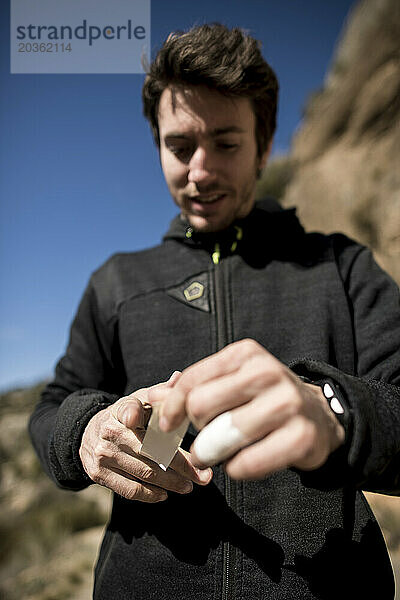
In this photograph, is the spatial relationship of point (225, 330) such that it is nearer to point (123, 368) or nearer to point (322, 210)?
point (123, 368)

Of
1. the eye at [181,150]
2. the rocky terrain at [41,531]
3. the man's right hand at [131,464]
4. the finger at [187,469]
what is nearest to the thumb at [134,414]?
the man's right hand at [131,464]

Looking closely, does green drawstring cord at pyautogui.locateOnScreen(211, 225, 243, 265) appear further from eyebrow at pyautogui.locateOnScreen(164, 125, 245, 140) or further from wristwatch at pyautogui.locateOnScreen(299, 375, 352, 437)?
wristwatch at pyautogui.locateOnScreen(299, 375, 352, 437)

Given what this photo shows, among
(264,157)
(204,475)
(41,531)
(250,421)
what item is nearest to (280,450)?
(250,421)

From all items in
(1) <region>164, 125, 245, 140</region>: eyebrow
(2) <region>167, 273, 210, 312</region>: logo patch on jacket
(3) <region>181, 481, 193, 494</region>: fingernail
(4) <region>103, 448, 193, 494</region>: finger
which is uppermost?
(1) <region>164, 125, 245, 140</region>: eyebrow

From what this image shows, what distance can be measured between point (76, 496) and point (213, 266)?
6853 mm

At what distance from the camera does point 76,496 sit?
23.9ft

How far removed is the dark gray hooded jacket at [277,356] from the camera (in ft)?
3.78

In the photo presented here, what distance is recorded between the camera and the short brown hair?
5.10 feet

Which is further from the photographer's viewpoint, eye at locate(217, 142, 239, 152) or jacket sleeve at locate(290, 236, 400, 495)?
eye at locate(217, 142, 239, 152)

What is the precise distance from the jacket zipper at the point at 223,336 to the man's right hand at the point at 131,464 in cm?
25

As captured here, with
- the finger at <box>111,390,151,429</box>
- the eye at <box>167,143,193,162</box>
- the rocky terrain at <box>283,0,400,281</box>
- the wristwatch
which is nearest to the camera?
the wristwatch

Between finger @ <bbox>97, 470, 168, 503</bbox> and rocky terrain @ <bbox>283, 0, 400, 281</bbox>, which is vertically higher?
rocky terrain @ <bbox>283, 0, 400, 281</bbox>

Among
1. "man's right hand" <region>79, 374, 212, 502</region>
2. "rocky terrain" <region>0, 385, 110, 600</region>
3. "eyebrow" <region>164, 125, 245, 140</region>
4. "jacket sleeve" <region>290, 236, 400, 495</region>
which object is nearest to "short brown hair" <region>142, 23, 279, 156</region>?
"eyebrow" <region>164, 125, 245, 140</region>

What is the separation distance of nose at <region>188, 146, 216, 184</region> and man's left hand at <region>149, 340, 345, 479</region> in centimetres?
100
